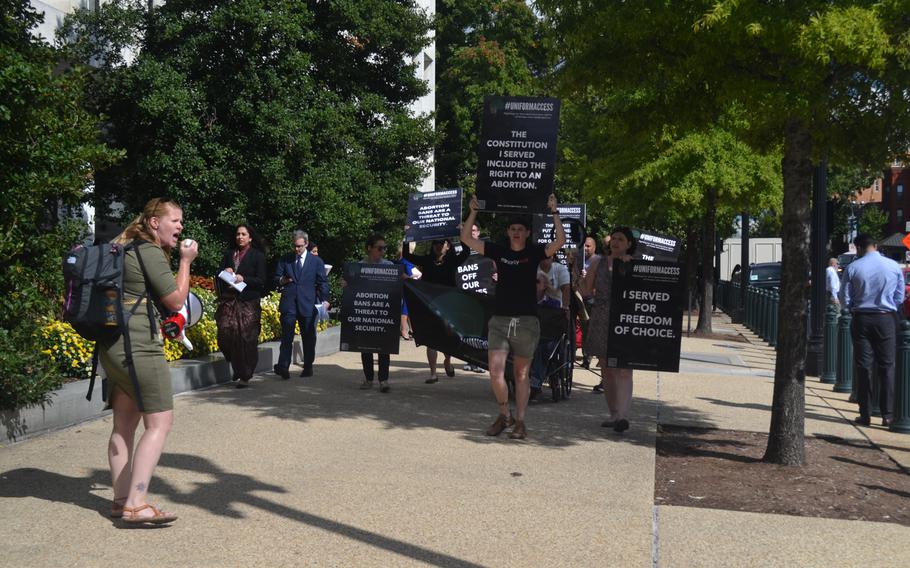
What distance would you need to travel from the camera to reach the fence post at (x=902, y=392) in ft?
33.8

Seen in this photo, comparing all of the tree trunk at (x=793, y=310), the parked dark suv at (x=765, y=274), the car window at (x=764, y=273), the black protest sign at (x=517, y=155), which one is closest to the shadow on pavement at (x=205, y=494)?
the black protest sign at (x=517, y=155)

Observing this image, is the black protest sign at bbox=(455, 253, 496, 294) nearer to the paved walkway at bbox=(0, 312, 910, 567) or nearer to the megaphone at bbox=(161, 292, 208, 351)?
the paved walkway at bbox=(0, 312, 910, 567)

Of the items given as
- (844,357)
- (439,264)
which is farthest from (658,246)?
(439,264)

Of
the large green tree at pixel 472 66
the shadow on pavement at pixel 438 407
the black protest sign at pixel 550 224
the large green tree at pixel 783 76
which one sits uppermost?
the large green tree at pixel 472 66

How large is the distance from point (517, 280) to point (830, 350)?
7899 millimetres

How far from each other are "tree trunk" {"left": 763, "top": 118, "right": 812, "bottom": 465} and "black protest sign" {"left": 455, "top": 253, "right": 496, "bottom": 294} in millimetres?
4396

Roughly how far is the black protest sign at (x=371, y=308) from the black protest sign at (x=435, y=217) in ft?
5.84

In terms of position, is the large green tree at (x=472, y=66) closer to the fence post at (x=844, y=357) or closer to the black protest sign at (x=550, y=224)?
the black protest sign at (x=550, y=224)

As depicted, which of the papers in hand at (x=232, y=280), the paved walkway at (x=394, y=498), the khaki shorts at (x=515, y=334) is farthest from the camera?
the papers in hand at (x=232, y=280)

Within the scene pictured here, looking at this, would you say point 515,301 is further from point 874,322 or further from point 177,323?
point 874,322

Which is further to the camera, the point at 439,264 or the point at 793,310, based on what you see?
the point at 439,264

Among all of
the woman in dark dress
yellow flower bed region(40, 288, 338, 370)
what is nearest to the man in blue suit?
the woman in dark dress

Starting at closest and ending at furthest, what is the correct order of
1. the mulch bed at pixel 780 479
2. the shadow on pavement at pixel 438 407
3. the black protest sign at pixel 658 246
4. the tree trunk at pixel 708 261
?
the mulch bed at pixel 780 479 < the shadow on pavement at pixel 438 407 < the black protest sign at pixel 658 246 < the tree trunk at pixel 708 261

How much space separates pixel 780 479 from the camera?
299 inches
